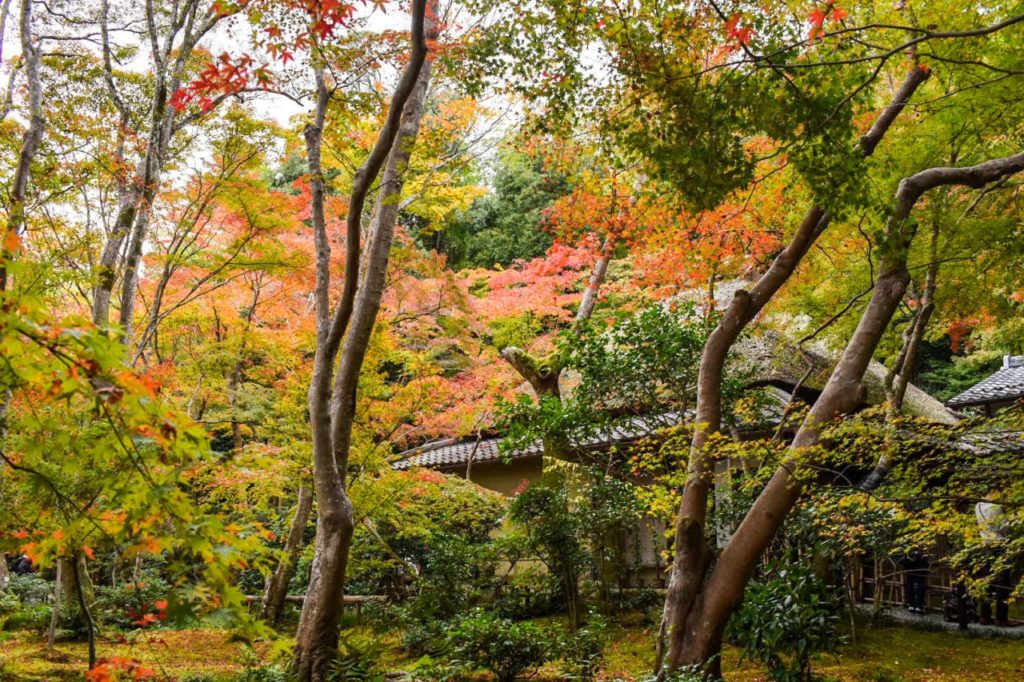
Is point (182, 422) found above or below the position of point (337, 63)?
below

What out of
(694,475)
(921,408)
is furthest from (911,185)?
(921,408)

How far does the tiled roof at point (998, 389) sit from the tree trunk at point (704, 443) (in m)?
9.13

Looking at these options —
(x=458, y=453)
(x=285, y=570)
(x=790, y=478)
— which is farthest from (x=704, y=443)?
(x=458, y=453)

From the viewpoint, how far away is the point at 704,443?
638cm

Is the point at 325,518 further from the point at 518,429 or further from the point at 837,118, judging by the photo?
the point at 837,118

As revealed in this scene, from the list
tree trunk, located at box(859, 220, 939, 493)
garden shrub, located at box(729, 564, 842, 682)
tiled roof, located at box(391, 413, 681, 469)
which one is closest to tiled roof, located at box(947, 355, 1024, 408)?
tree trunk, located at box(859, 220, 939, 493)

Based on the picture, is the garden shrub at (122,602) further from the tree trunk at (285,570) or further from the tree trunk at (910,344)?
the tree trunk at (910,344)

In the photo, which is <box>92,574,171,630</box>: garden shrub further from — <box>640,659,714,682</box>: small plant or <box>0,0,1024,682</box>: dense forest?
<box>640,659,714,682</box>: small plant

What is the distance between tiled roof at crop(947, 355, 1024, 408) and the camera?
44.0 feet

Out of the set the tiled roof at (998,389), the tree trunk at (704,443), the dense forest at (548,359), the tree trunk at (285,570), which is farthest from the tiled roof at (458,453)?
the tiled roof at (998,389)

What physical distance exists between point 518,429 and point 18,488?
17.3ft

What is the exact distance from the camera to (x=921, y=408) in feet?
41.1

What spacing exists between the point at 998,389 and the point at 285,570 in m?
13.5

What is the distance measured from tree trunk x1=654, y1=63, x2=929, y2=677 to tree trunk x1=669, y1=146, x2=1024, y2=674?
12 cm
